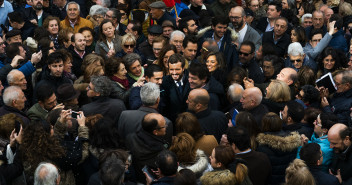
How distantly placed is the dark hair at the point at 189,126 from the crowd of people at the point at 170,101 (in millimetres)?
16

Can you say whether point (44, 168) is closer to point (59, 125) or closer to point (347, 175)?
point (59, 125)

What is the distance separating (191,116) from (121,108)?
1.34m

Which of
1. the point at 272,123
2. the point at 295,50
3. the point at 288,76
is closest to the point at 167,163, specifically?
the point at 272,123

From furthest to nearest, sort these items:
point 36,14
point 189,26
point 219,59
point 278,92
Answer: point 36,14 → point 189,26 → point 219,59 → point 278,92

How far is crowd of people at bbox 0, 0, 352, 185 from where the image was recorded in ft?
18.7

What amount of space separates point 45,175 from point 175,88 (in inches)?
119

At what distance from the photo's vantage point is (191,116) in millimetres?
6203

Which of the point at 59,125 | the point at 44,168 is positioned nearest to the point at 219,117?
the point at 59,125

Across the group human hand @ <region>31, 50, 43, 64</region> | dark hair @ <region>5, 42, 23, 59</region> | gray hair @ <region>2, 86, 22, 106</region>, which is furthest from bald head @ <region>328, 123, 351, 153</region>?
dark hair @ <region>5, 42, 23, 59</region>

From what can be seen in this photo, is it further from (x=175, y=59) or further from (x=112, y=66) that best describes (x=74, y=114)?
(x=175, y=59)

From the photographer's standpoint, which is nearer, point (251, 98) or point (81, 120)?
point (81, 120)

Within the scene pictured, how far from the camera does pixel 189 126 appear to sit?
609 cm

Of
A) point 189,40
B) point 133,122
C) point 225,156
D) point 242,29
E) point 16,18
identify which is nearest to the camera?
point 225,156

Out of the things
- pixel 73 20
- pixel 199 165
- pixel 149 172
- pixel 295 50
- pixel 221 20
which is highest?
pixel 221 20
